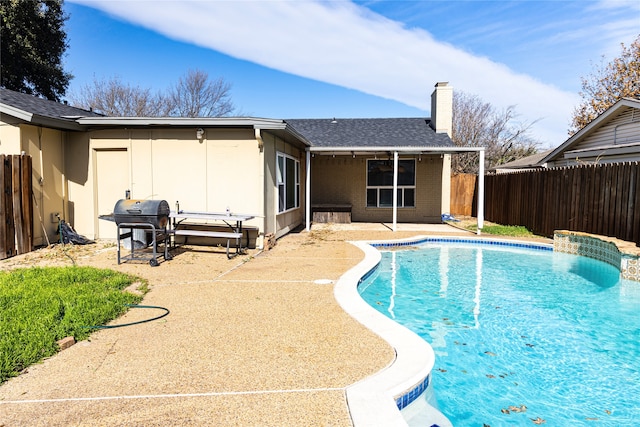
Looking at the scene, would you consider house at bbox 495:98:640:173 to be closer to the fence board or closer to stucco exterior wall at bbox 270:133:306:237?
stucco exterior wall at bbox 270:133:306:237

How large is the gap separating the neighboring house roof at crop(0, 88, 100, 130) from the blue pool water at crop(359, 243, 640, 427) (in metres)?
7.42

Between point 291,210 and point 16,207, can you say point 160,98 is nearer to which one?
point 291,210

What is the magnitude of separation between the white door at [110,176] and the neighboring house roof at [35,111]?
0.92m

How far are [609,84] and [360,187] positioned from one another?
19.0 metres

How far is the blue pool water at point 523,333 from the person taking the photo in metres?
3.28

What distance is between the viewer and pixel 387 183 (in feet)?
51.8

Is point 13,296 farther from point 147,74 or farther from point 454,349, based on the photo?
point 147,74

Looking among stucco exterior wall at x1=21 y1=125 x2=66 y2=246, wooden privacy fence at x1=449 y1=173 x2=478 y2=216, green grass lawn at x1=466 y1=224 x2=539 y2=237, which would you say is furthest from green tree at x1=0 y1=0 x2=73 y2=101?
green grass lawn at x1=466 y1=224 x2=539 y2=237

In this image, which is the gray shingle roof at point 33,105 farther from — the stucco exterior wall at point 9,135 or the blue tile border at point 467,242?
the blue tile border at point 467,242

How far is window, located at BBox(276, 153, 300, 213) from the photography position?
10547mm

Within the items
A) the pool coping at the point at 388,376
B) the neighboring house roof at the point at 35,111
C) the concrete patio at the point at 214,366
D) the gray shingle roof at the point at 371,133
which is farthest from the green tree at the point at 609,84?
the neighboring house roof at the point at 35,111

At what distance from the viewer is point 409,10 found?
1244 cm

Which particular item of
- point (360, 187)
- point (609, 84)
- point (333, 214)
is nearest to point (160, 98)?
point (360, 187)

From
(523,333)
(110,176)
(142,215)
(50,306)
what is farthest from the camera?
(110,176)
